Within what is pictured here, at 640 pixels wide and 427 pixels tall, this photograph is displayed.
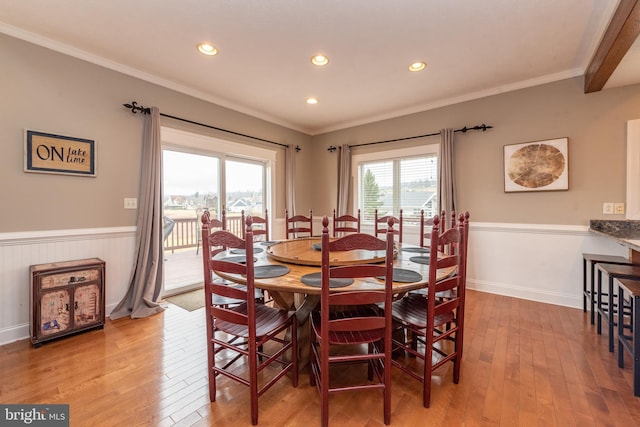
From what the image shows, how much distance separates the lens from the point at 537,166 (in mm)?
3256

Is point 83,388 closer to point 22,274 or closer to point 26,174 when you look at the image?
point 22,274

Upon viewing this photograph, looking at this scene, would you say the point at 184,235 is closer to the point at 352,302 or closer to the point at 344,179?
the point at 344,179

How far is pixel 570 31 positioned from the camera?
2334 mm

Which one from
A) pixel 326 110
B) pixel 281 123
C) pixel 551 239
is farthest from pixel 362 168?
pixel 551 239

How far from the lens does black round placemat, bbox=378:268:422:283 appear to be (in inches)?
63.5

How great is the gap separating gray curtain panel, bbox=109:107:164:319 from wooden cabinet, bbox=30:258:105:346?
405mm

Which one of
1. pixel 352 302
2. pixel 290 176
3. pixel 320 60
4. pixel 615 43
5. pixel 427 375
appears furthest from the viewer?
A: pixel 290 176

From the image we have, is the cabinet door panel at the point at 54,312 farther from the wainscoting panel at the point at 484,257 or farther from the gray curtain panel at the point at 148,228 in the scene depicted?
the gray curtain panel at the point at 148,228

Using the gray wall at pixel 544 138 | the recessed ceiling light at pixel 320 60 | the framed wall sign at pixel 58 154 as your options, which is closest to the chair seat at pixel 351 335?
the recessed ceiling light at pixel 320 60

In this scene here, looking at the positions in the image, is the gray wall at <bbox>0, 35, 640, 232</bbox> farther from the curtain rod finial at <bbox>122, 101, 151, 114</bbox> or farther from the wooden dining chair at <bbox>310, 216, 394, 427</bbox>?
the wooden dining chair at <bbox>310, 216, 394, 427</bbox>

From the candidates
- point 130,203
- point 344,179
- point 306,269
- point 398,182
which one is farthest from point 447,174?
point 130,203

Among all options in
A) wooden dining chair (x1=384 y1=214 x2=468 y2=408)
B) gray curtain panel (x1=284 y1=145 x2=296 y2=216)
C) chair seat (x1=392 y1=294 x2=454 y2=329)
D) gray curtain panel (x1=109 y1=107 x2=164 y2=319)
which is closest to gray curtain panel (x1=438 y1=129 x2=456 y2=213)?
wooden dining chair (x1=384 y1=214 x2=468 y2=408)

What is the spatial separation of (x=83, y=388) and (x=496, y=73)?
473 cm

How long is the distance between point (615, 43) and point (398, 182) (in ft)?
8.81
